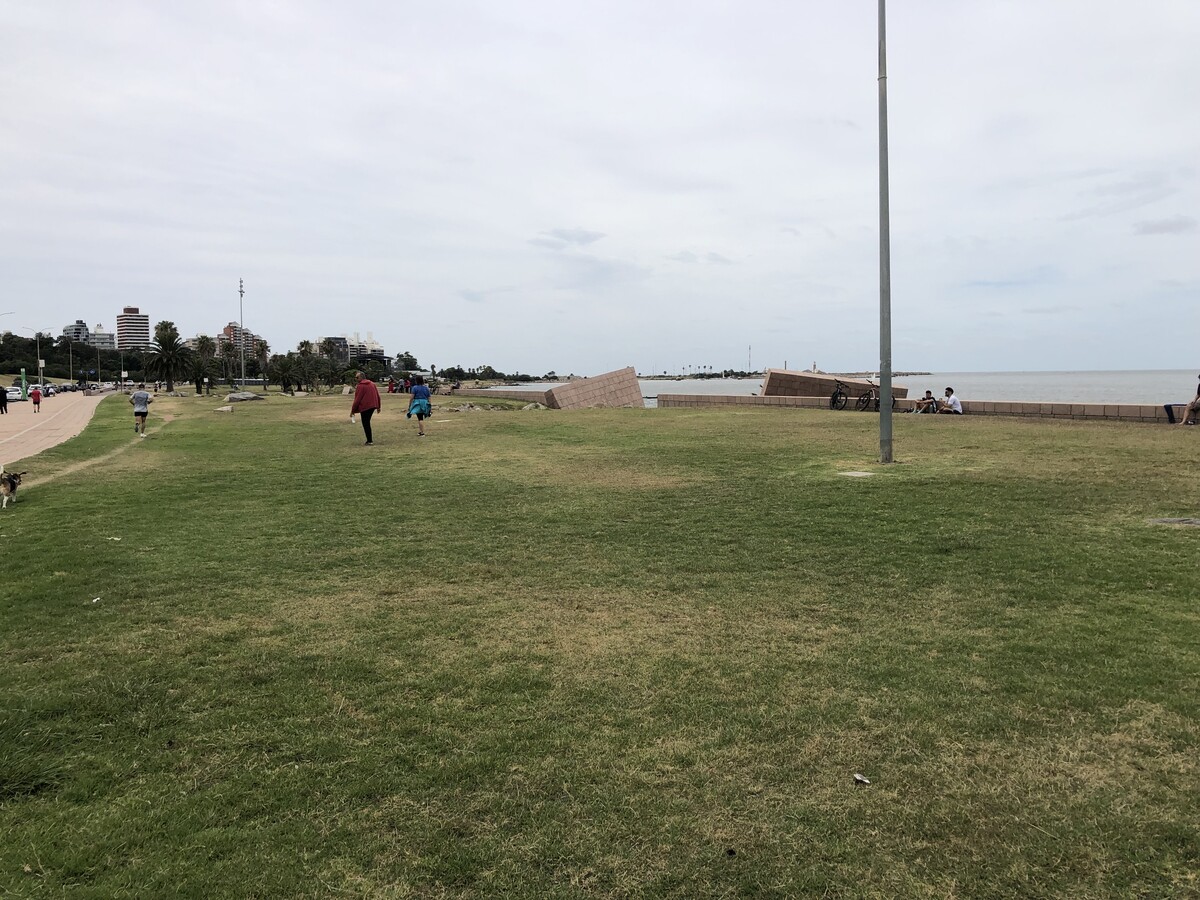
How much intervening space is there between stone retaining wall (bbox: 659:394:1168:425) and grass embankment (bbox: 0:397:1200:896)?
12.6 meters

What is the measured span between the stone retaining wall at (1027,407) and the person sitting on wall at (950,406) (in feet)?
0.94

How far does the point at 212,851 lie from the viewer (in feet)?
8.89

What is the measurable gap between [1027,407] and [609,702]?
72.8 ft

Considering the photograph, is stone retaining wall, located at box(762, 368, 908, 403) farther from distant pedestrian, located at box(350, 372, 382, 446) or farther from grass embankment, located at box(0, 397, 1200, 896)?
grass embankment, located at box(0, 397, 1200, 896)

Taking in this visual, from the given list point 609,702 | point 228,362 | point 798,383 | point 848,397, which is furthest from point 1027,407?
point 228,362

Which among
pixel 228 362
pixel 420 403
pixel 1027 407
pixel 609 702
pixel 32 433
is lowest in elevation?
pixel 609 702

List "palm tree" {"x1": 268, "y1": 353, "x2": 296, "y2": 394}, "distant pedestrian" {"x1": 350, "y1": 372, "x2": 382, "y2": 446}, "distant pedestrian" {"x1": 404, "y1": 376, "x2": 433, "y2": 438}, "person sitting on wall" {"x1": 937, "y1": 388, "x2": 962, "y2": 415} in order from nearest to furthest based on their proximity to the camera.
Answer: "distant pedestrian" {"x1": 350, "y1": 372, "x2": 382, "y2": 446} < "distant pedestrian" {"x1": 404, "y1": 376, "x2": 433, "y2": 438} < "person sitting on wall" {"x1": 937, "y1": 388, "x2": 962, "y2": 415} < "palm tree" {"x1": 268, "y1": 353, "x2": 296, "y2": 394}

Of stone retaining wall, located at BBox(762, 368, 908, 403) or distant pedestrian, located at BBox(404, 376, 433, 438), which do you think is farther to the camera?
stone retaining wall, located at BBox(762, 368, 908, 403)

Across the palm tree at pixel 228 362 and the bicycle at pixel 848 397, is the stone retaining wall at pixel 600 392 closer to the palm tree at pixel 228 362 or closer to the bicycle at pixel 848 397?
the bicycle at pixel 848 397

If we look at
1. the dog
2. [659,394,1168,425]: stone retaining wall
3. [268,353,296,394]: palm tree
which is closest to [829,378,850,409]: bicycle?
[659,394,1168,425]: stone retaining wall

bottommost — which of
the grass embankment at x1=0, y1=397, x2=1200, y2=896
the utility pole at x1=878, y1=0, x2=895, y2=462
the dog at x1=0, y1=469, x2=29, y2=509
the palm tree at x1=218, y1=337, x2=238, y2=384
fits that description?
the grass embankment at x1=0, y1=397, x2=1200, y2=896

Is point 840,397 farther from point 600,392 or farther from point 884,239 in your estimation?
point 884,239

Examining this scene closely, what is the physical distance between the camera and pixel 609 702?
390 centimetres

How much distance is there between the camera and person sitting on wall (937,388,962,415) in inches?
935
